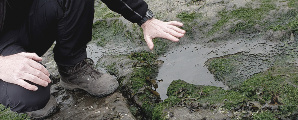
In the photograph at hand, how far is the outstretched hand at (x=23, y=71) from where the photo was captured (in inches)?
78.6

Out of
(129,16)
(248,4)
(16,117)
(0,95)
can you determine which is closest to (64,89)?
(16,117)

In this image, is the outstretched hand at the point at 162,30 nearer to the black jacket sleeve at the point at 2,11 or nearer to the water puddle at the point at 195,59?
the water puddle at the point at 195,59

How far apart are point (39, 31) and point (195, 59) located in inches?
69.0

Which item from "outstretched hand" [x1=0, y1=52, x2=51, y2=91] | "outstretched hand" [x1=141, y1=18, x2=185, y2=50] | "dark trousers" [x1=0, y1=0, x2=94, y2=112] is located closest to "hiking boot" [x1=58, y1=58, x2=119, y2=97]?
"dark trousers" [x1=0, y1=0, x2=94, y2=112]

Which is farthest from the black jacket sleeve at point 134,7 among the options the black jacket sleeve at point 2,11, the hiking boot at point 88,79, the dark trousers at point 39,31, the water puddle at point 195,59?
the black jacket sleeve at point 2,11

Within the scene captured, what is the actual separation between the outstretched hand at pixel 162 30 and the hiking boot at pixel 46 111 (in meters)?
1.15

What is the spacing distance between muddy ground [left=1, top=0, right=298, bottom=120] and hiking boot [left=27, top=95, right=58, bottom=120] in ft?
0.26

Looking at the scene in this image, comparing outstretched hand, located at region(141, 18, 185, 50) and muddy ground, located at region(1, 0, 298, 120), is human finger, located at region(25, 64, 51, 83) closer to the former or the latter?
muddy ground, located at region(1, 0, 298, 120)

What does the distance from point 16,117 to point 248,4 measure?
328cm

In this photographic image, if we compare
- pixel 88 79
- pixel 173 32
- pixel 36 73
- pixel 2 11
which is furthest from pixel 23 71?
pixel 173 32

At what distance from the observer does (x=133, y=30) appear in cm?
400

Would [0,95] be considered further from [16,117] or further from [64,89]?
[64,89]

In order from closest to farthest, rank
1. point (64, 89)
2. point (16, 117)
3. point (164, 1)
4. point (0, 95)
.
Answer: point (0, 95)
point (16, 117)
point (64, 89)
point (164, 1)

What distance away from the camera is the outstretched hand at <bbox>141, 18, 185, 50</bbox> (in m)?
2.44
